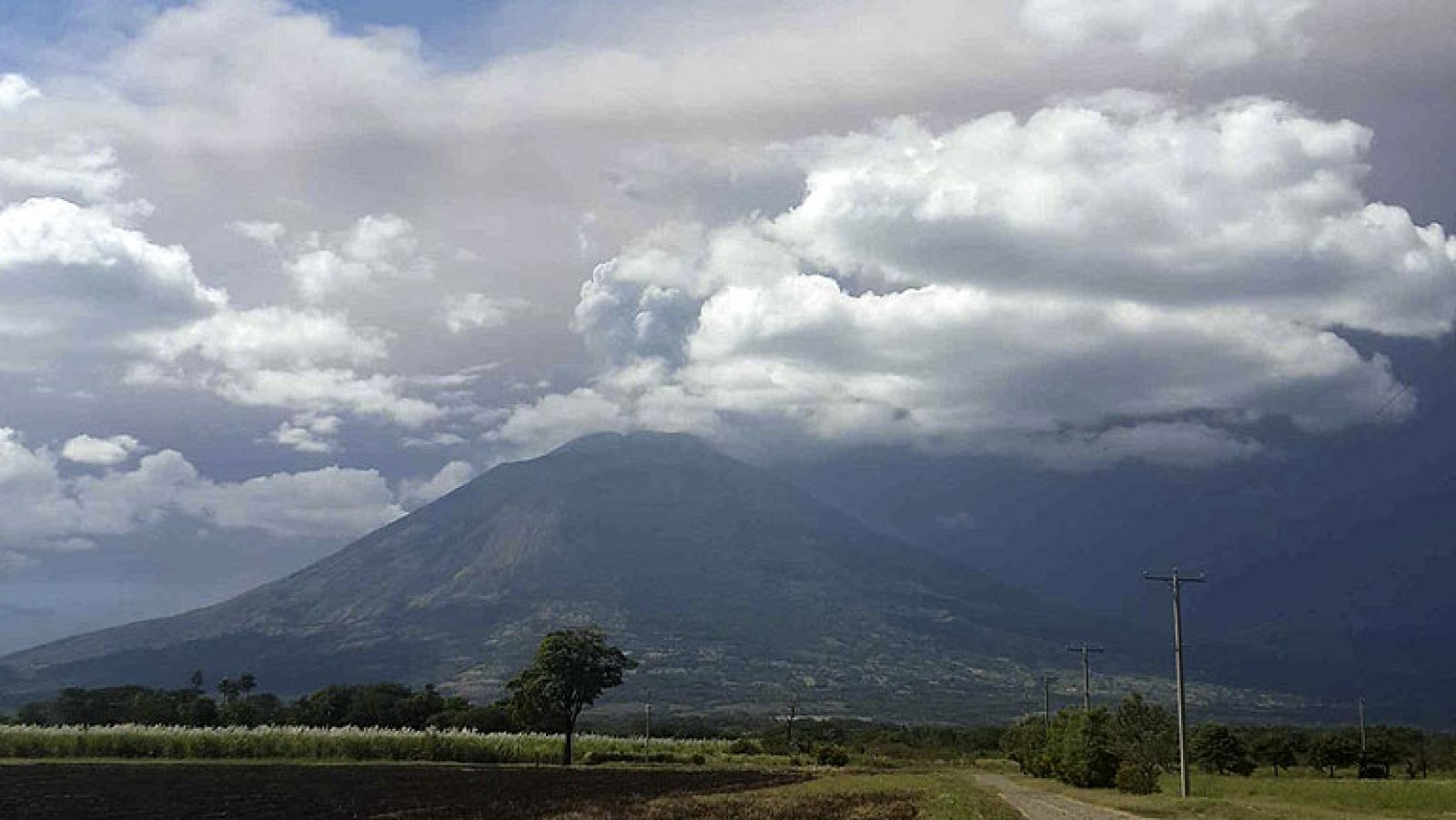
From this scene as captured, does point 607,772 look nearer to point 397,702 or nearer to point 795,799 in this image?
point 795,799

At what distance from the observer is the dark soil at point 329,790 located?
4781 centimetres

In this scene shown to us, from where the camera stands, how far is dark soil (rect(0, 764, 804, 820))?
157ft

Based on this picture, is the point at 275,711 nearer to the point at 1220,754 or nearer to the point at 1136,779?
the point at 1220,754

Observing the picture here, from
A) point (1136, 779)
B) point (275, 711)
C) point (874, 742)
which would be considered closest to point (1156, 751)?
point (874, 742)

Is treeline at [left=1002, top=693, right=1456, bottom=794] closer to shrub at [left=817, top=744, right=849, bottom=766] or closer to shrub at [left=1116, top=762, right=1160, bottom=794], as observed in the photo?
shrub at [left=1116, top=762, right=1160, bottom=794]

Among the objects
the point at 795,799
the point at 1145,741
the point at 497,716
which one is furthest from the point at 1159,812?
the point at 497,716

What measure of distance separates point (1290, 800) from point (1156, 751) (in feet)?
175

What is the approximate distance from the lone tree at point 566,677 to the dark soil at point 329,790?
11.4 m

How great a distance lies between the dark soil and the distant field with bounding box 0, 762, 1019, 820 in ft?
0.23

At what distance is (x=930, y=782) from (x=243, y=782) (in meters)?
36.2

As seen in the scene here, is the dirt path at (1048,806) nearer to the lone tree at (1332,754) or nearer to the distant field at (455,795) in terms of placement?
the distant field at (455,795)

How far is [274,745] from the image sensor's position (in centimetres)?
8994

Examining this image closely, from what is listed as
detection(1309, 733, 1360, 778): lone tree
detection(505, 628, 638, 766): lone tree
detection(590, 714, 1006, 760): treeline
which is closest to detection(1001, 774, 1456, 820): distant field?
detection(505, 628, 638, 766): lone tree

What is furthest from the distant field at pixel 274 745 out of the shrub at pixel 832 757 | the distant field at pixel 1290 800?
the distant field at pixel 1290 800
